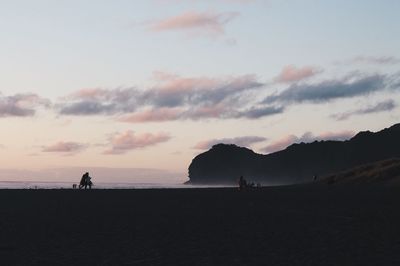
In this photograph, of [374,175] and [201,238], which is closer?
[201,238]

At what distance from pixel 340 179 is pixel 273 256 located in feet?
290

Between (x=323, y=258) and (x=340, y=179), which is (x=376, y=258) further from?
(x=340, y=179)

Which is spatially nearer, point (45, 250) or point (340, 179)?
point (45, 250)

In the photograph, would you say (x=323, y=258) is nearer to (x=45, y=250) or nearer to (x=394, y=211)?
(x=45, y=250)

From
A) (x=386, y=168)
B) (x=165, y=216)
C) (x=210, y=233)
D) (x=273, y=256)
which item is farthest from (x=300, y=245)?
(x=386, y=168)

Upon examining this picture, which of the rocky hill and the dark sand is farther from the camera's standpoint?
the rocky hill

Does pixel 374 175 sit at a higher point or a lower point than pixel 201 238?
higher

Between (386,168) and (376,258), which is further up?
(386,168)

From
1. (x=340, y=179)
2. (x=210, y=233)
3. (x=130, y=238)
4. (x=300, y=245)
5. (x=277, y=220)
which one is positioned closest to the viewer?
(x=300, y=245)

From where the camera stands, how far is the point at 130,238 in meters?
22.5

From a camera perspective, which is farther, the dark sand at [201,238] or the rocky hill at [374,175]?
the rocky hill at [374,175]

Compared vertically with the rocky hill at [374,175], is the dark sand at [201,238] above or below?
below

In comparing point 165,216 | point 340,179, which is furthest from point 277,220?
point 340,179

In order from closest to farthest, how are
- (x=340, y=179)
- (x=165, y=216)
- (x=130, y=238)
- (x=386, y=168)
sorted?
(x=130, y=238)
(x=165, y=216)
(x=386, y=168)
(x=340, y=179)
